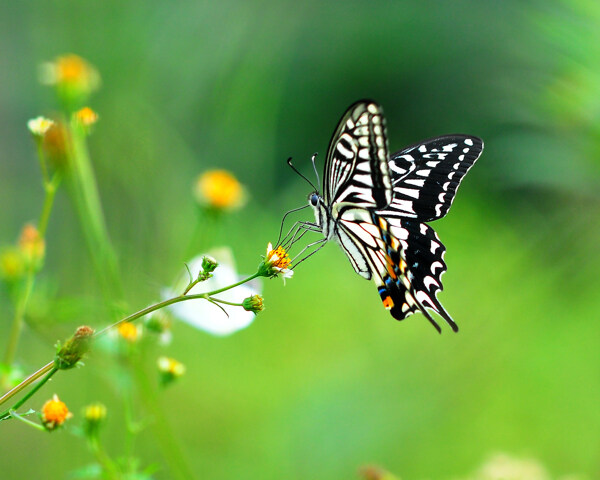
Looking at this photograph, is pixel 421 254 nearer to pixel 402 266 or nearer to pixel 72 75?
pixel 402 266

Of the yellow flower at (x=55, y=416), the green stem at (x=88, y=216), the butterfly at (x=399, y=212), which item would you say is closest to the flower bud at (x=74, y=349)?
the yellow flower at (x=55, y=416)

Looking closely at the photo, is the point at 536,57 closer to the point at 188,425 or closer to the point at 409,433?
the point at 409,433

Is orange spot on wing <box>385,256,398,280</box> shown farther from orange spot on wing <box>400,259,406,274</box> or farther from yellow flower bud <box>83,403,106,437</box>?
yellow flower bud <box>83,403,106,437</box>

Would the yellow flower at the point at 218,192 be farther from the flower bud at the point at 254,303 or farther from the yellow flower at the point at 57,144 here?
the flower bud at the point at 254,303

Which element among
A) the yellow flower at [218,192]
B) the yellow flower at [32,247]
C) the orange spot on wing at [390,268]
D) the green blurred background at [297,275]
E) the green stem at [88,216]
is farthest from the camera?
the green blurred background at [297,275]

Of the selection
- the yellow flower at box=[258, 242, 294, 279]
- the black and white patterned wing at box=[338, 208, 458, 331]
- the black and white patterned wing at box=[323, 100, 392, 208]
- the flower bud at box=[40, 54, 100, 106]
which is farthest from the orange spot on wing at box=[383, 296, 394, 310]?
the flower bud at box=[40, 54, 100, 106]
